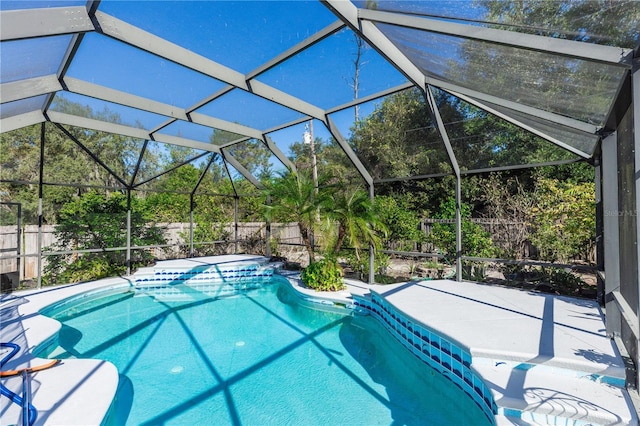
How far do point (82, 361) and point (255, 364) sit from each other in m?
2.34

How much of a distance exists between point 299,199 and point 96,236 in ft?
24.8

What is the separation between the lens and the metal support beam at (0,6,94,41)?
10.0 feet

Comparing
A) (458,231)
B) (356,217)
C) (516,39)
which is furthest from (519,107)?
(356,217)

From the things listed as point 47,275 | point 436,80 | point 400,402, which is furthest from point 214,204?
point 400,402

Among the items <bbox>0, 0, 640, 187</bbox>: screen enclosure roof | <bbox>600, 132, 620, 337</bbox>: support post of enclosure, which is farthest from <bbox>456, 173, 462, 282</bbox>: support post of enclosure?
<bbox>600, 132, 620, 337</bbox>: support post of enclosure

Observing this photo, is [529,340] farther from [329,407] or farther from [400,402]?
[329,407]

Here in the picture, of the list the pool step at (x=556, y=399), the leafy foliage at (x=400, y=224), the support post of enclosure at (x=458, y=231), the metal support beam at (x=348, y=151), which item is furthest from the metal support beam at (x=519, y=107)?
the leafy foliage at (x=400, y=224)

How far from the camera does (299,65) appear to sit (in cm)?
557

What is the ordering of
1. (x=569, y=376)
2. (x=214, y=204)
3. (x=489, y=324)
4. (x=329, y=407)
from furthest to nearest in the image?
(x=214, y=204)
(x=489, y=324)
(x=329, y=407)
(x=569, y=376)

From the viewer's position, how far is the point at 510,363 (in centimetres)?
375

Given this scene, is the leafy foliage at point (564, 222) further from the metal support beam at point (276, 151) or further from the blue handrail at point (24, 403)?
the blue handrail at point (24, 403)

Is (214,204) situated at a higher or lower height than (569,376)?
higher

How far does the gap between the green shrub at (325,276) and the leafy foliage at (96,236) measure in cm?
685

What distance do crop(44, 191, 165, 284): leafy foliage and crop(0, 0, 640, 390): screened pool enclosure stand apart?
758 millimetres
